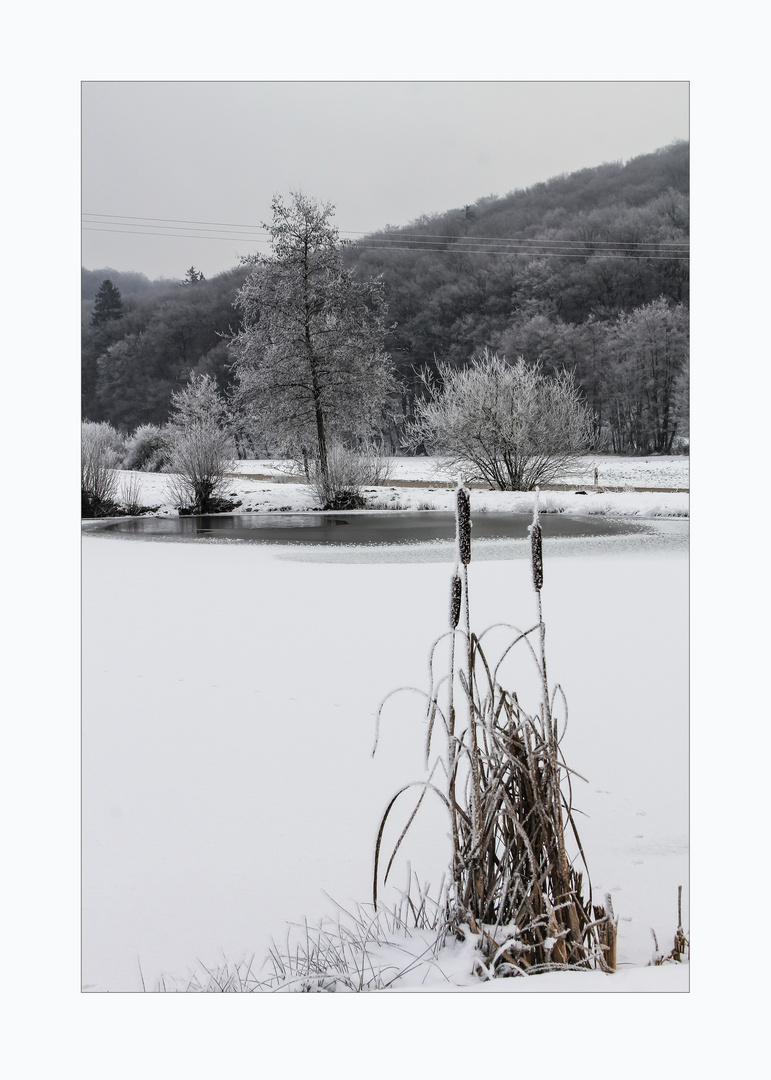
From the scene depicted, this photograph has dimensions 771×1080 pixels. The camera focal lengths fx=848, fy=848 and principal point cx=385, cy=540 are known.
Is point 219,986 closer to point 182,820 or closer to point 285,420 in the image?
point 182,820

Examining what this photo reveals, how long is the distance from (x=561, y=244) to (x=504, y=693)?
573 centimetres

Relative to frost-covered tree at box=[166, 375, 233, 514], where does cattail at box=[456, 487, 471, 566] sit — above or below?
below

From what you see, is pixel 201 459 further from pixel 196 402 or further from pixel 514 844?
pixel 514 844

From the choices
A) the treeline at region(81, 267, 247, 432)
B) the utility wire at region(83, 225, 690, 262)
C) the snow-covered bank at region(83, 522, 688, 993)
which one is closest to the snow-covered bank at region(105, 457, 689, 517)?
the utility wire at region(83, 225, 690, 262)

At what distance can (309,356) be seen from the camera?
422 inches

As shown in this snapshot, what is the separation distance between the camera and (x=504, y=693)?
129 centimetres

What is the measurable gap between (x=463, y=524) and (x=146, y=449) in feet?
21.6

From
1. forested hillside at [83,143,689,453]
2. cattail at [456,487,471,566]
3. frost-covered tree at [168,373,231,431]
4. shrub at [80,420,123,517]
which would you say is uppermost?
forested hillside at [83,143,689,453]

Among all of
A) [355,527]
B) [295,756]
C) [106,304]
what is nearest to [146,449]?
[355,527]

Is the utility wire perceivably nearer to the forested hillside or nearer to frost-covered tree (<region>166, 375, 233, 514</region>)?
the forested hillside

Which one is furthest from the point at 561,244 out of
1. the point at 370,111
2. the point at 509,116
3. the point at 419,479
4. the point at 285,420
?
the point at 285,420

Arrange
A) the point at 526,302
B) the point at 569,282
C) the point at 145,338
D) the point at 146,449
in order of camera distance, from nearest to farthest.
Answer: the point at 145,338
the point at 569,282
the point at 146,449
the point at 526,302

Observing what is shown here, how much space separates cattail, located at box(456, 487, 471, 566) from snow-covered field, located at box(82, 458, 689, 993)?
665mm

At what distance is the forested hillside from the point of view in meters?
4.64
